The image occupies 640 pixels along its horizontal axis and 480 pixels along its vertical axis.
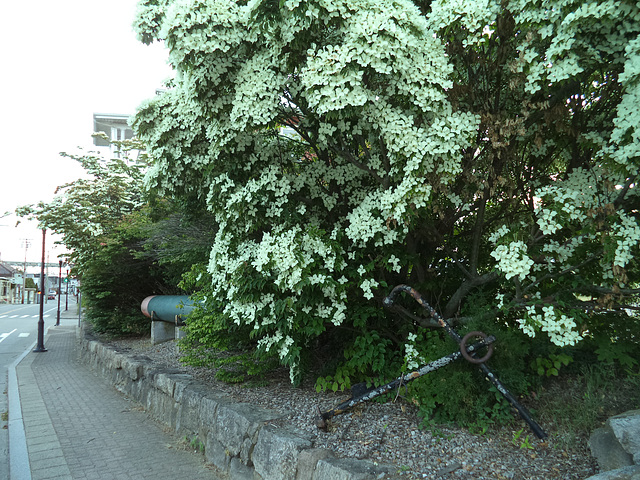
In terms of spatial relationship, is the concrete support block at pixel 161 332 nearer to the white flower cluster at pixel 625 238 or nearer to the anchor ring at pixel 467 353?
the anchor ring at pixel 467 353

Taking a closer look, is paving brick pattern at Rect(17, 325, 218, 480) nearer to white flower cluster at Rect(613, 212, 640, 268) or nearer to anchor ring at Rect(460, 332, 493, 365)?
anchor ring at Rect(460, 332, 493, 365)

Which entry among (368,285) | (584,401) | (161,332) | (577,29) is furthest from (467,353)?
(161,332)

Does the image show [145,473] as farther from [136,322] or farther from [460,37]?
[136,322]

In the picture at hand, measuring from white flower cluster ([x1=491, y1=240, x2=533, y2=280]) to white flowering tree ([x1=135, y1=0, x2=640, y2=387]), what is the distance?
0.02m

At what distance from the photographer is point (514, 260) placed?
3.34 meters

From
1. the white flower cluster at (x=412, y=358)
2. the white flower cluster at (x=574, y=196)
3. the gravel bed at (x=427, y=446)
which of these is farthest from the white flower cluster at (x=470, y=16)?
the gravel bed at (x=427, y=446)

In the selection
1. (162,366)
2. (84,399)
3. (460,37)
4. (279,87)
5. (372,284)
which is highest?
(460,37)

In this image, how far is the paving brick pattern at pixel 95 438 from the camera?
180 inches

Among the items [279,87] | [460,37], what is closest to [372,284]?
[279,87]

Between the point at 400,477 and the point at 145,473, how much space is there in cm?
283

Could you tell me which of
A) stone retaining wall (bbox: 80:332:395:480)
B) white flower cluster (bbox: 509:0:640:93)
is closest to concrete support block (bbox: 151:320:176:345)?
stone retaining wall (bbox: 80:332:395:480)

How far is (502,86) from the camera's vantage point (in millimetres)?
4379

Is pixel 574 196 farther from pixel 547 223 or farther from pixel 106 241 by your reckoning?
pixel 106 241

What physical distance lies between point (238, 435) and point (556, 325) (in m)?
2.97
